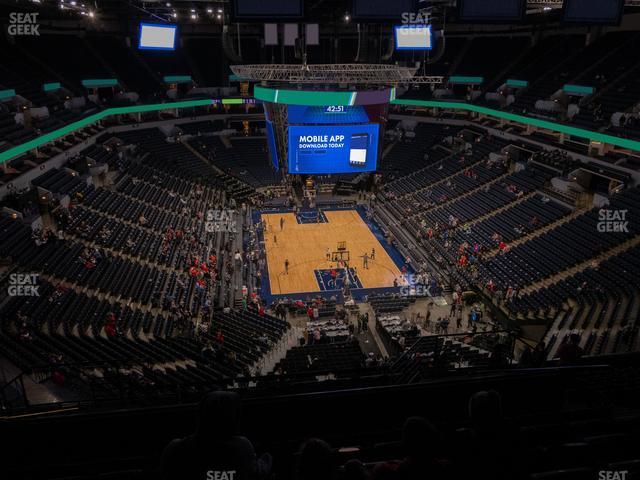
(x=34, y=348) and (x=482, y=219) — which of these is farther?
(x=482, y=219)

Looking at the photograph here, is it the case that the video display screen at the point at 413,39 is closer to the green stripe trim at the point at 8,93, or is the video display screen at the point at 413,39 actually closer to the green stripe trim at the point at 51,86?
the green stripe trim at the point at 8,93

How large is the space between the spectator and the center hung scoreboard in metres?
23.7

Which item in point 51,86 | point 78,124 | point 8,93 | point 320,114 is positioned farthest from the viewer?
point 51,86

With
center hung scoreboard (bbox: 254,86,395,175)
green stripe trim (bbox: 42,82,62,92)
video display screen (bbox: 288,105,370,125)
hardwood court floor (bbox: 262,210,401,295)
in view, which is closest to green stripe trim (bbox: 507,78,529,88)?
hardwood court floor (bbox: 262,210,401,295)

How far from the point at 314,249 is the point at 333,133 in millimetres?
7284

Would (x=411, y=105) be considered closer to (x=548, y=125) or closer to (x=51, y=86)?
(x=548, y=125)

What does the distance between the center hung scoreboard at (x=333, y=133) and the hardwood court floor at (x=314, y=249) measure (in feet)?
16.5

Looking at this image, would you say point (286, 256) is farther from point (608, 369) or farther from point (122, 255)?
point (608, 369)

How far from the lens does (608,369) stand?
209 inches

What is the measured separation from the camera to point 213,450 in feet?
9.45

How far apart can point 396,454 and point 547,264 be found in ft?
70.2

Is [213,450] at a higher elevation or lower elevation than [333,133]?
lower

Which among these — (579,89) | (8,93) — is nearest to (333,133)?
(579,89)

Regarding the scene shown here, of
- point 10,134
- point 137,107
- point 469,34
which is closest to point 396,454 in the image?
point 10,134
